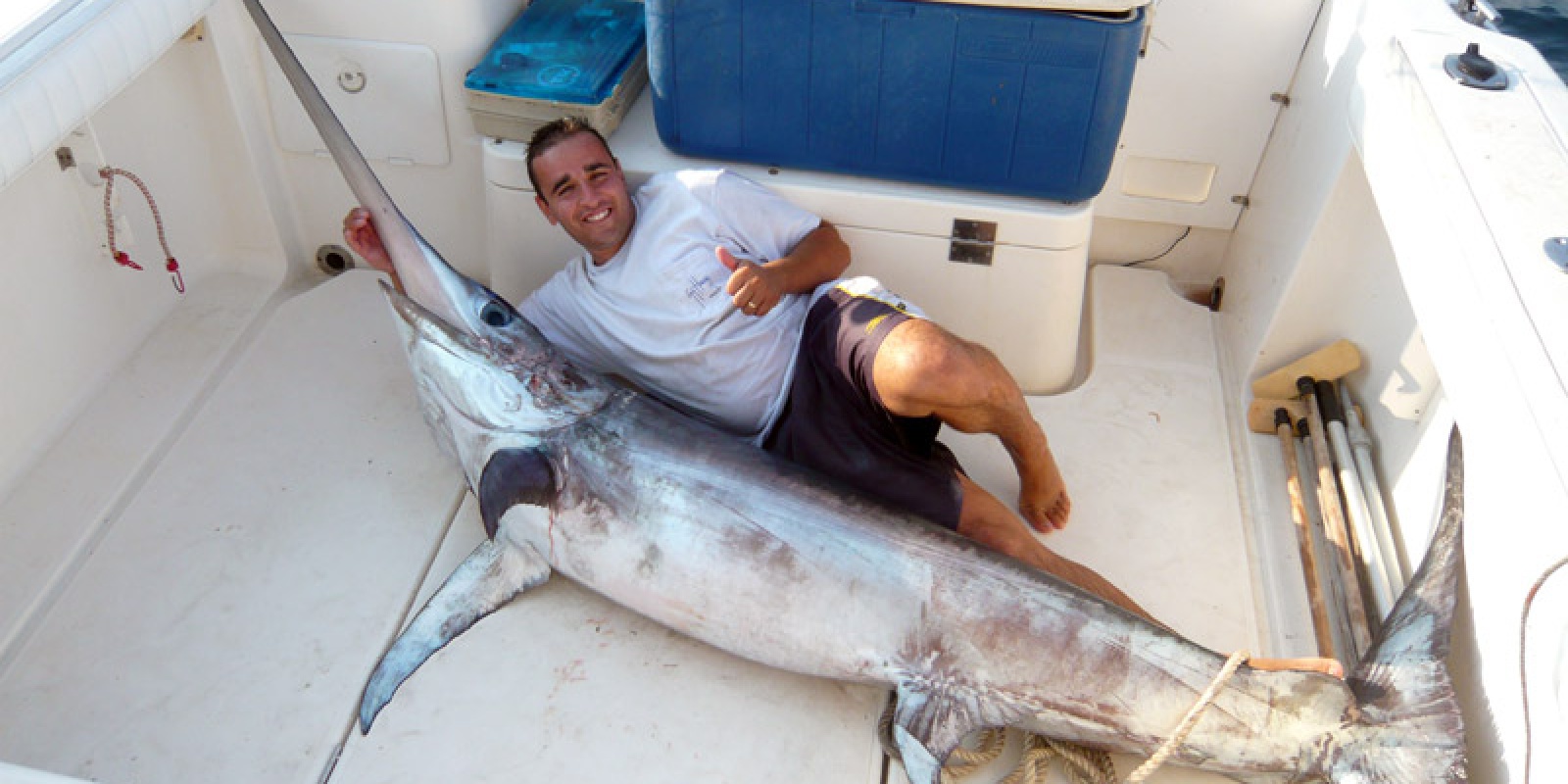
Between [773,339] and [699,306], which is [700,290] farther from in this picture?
[773,339]

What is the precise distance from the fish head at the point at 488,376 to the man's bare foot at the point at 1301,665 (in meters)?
1.31

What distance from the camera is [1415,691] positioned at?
180cm

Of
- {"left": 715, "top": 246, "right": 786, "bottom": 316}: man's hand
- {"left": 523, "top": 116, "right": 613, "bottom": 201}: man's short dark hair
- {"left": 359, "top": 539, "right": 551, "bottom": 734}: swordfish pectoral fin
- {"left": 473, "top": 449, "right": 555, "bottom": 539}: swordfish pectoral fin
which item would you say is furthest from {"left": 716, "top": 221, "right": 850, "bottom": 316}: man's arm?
{"left": 359, "top": 539, "right": 551, "bottom": 734}: swordfish pectoral fin

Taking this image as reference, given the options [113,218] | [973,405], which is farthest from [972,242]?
[113,218]

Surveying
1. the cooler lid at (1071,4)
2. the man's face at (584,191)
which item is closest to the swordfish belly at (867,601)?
the man's face at (584,191)

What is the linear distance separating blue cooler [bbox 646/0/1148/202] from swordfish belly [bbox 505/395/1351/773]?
0.75 m

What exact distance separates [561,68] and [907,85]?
0.84 metres

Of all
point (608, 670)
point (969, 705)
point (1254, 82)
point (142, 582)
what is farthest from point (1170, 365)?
point (142, 582)

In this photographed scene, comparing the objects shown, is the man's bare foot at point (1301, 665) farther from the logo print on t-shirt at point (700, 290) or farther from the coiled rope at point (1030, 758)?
the logo print on t-shirt at point (700, 290)

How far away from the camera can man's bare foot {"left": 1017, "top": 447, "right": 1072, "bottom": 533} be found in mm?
2367

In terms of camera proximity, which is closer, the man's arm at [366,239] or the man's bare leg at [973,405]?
the man's bare leg at [973,405]

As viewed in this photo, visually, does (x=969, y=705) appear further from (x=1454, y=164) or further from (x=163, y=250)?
(x=163, y=250)

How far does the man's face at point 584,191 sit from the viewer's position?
2.41 m

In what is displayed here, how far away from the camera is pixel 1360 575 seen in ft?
7.30
